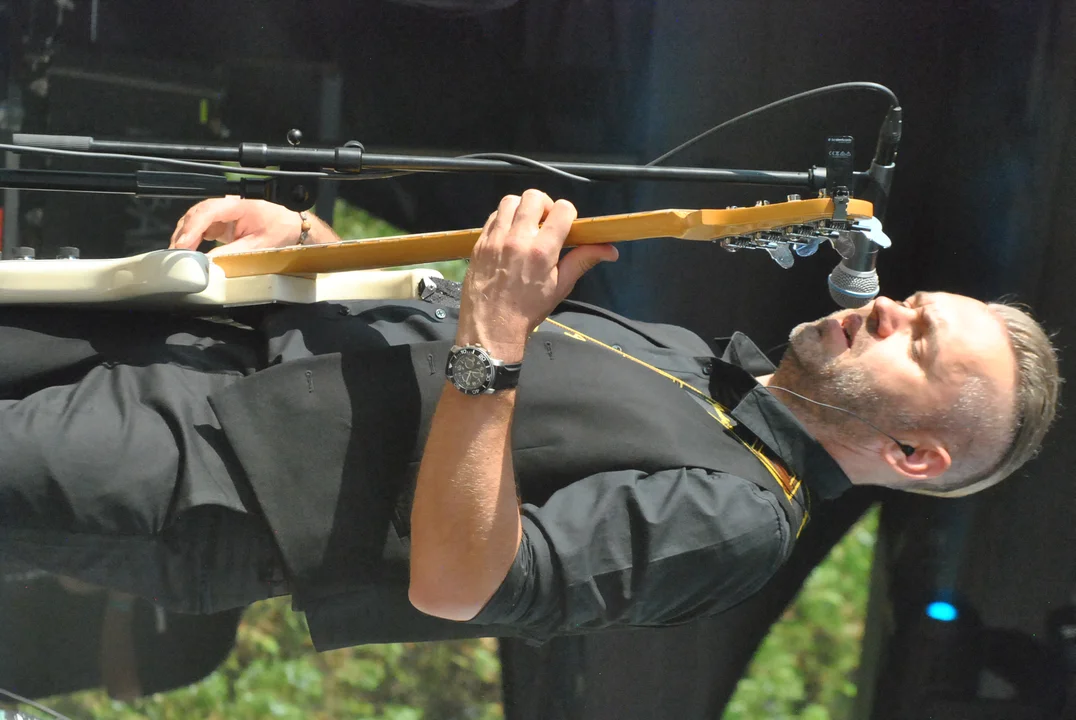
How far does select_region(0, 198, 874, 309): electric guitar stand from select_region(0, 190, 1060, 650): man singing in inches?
1.8

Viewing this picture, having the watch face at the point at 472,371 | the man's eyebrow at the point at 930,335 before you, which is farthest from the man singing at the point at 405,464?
the man's eyebrow at the point at 930,335

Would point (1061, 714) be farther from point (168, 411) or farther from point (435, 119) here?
point (435, 119)

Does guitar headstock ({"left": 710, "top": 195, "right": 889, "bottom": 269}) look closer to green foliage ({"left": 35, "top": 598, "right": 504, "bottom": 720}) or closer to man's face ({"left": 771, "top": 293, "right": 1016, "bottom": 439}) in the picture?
man's face ({"left": 771, "top": 293, "right": 1016, "bottom": 439})

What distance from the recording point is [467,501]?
1158mm

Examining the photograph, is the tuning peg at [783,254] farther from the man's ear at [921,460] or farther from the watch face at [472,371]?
the man's ear at [921,460]

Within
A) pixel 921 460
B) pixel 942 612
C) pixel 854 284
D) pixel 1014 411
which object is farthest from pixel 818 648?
pixel 854 284

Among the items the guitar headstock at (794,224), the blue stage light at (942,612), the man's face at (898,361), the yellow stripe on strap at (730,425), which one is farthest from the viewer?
the blue stage light at (942,612)

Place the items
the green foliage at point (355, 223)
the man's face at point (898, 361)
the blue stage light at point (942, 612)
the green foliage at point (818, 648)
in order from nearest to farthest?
the man's face at point (898, 361) < the blue stage light at point (942, 612) < the green foliage at point (818, 648) < the green foliage at point (355, 223)

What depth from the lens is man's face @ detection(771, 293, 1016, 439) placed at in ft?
5.09

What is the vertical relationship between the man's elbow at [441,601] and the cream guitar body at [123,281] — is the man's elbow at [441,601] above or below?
below

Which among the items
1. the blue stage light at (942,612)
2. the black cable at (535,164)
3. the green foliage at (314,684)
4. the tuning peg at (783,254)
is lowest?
the green foliage at (314,684)

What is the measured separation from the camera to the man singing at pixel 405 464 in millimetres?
1171

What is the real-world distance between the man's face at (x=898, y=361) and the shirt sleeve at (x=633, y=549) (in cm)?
32

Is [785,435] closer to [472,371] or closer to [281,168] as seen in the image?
[472,371]
